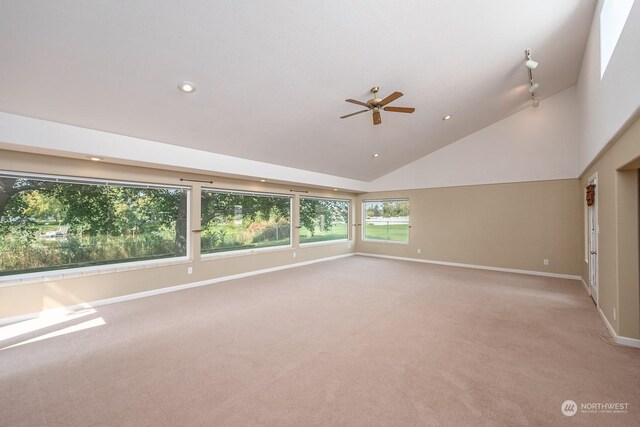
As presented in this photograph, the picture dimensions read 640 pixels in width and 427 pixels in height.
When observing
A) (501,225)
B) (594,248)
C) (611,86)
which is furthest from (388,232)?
(611,86)

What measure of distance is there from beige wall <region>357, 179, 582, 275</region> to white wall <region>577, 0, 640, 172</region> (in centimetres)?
165

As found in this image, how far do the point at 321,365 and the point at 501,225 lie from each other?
5.72m

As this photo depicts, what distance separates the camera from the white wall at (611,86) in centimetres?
196

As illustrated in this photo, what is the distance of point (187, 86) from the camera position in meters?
2.89

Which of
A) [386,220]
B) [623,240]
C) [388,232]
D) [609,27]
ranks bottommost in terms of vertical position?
[388,232]

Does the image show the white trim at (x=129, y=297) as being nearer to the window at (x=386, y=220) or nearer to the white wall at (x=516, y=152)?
the window at (x=386, y=220)

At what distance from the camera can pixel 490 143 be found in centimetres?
616

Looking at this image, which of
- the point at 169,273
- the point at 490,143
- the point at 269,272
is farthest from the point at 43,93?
the point at 490,143

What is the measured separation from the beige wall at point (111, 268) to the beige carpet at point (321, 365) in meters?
0.42

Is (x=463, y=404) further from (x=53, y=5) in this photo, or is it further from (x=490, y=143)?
(x=490, y=143)

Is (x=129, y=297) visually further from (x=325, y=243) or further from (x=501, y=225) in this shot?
(x=501, y=225)

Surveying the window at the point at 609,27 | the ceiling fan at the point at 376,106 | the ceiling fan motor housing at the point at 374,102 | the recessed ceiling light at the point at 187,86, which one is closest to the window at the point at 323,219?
the ceiling fan at the point at 376,106

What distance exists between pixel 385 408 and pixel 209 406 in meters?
1.20

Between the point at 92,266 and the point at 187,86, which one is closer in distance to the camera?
the point at 187,86
